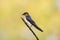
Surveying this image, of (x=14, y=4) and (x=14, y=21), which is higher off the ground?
(x=14, y=4)

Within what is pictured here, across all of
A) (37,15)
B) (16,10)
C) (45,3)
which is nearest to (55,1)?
(45,3)

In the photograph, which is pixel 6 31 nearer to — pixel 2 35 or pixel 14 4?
pixel 2 35

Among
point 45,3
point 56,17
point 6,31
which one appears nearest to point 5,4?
point 6,31

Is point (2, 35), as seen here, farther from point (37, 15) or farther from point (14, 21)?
point (37, 15)

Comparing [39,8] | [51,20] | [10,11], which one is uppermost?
[10,11]

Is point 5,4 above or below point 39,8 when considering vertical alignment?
above

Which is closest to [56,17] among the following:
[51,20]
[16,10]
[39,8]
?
[51,20]
